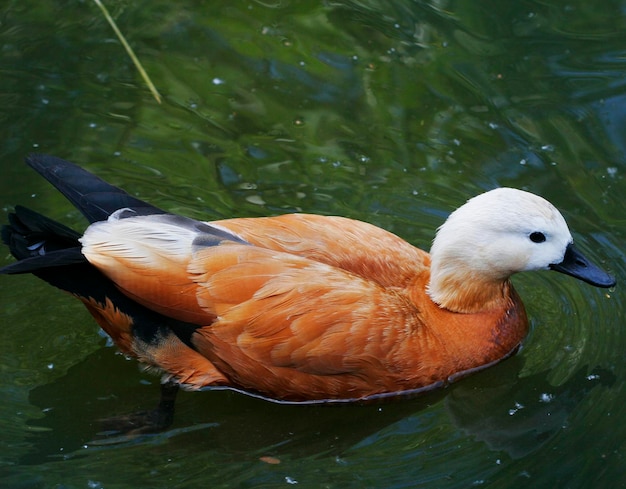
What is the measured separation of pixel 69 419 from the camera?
19.0 ft

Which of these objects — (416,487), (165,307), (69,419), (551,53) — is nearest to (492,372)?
(416,487)

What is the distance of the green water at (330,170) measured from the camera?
558cm

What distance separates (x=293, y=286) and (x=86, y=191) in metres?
1.24

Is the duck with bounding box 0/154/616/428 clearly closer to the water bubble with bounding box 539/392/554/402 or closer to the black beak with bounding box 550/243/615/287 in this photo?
the black beak with bounding box 550/243/615/287

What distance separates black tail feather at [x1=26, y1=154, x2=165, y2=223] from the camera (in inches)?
228

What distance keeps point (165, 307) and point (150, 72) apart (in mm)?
3112

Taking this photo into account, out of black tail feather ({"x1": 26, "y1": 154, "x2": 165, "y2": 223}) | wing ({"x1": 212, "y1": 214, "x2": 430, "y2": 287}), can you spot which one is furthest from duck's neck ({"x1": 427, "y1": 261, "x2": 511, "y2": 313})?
black tail feather ({"x1": 26, "y1": 154, "x2": 165, "y2": 223})

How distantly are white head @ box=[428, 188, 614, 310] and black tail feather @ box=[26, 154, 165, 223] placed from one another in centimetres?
160

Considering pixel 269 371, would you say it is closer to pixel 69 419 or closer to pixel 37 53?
pixel 69 419

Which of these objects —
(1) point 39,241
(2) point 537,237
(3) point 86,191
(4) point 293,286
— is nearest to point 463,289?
(2) point 537,237

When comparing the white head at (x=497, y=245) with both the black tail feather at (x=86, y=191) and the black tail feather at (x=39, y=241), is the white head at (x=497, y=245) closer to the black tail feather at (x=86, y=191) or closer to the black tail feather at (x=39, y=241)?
the black tail feather at (x=86, y=191)

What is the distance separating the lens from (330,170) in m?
7.45

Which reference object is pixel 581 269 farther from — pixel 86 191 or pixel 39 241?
pixel 39 241

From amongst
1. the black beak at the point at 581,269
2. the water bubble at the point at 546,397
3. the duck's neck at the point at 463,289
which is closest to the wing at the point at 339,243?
the duck's neck at the point at 463,289
